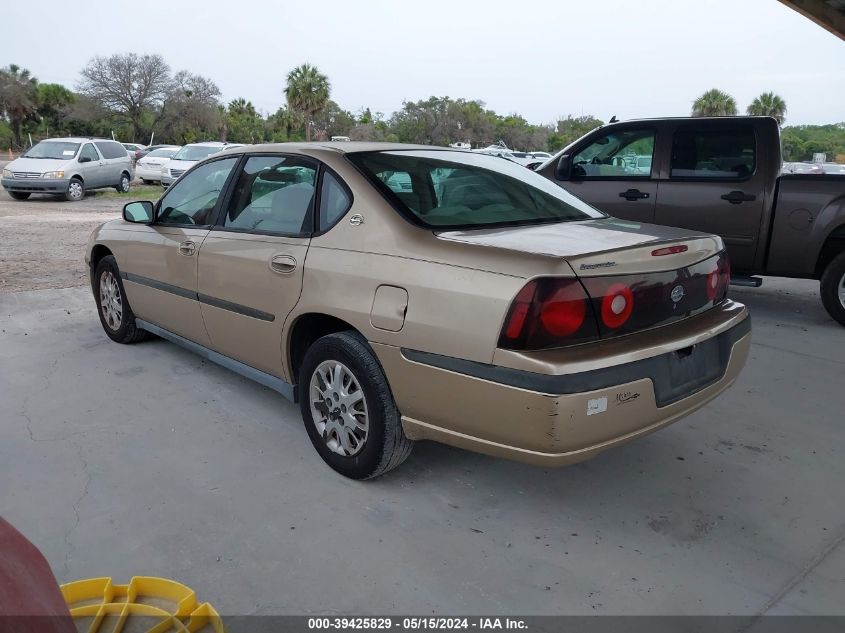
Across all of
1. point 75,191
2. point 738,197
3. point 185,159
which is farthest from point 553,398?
point 185,159

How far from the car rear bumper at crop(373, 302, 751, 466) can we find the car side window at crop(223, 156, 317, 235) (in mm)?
955

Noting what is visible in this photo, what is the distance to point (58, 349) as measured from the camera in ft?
16.9

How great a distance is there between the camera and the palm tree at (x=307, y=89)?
52094mm

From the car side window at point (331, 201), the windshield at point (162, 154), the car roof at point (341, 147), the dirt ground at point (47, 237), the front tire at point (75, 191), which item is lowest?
the dirt ground at point (47, 237)

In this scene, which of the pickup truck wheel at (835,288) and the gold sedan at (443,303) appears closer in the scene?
the gold sedan at (443,303)

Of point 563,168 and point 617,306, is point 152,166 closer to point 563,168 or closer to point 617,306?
point 563,168

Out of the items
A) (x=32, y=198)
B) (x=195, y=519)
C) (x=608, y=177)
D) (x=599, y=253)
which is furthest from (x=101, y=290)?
(x=32, y=198)

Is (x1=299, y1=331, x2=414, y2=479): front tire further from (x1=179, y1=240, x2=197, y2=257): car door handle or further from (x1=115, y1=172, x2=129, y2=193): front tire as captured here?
(x1=115, y1=172, x2=129, y2=193): front tire

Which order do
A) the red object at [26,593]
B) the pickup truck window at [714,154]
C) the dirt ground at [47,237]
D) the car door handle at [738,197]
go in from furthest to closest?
the dirt ground at [47,237], the pickup truck window at [714,154], the car door handle at [738,197], the red object at [26,593]

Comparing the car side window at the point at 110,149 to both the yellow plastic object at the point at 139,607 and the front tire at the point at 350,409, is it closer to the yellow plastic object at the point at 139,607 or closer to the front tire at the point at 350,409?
the front tire at the point at 350,409

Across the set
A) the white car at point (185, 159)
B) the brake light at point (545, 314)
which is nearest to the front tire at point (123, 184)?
the white car at point (185, 159)

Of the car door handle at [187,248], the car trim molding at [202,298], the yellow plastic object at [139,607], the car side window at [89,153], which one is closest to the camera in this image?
the yellow plastic object at [139,607]

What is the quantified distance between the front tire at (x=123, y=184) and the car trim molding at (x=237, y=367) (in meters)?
15.9

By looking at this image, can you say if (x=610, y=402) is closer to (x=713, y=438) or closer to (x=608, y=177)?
(x=713, y=438)
